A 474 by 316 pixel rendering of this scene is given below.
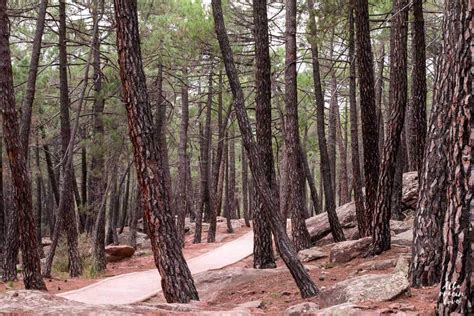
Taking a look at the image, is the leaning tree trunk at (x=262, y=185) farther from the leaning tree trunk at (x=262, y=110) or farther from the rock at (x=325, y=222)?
the rock at (x=325, y=222)

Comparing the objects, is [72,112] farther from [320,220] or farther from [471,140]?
[471,140]

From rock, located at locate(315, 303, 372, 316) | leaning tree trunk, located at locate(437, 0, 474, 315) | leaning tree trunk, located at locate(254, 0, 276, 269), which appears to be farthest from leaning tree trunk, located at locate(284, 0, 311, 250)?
leaning tree trunk, located at locate(437, 0, 474, 315)

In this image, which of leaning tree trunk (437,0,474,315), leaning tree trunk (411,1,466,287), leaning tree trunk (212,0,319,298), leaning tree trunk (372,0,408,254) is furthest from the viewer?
leaning tree trunk (372,0,408,254)

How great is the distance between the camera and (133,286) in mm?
11398

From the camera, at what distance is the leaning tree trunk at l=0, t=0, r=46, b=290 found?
815 cm

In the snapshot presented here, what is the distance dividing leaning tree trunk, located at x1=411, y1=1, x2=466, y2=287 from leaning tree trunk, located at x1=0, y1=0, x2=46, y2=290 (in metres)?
6.07

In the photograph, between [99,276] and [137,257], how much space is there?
5267 mm

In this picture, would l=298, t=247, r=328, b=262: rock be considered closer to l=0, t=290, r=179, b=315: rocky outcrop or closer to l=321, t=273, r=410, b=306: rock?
l=321, t=273, r=410, b=306: rock

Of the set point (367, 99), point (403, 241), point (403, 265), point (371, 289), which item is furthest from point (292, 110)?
point (371, 289)

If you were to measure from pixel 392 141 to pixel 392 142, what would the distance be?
18mm

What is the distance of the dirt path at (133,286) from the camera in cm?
982

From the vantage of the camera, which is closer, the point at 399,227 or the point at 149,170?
the point at 149,170

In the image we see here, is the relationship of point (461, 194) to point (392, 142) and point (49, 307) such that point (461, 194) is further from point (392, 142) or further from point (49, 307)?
point (392, 142)

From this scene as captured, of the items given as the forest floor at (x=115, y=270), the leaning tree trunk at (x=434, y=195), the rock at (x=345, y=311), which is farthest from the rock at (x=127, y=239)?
the rock at (x=345, y=311)
